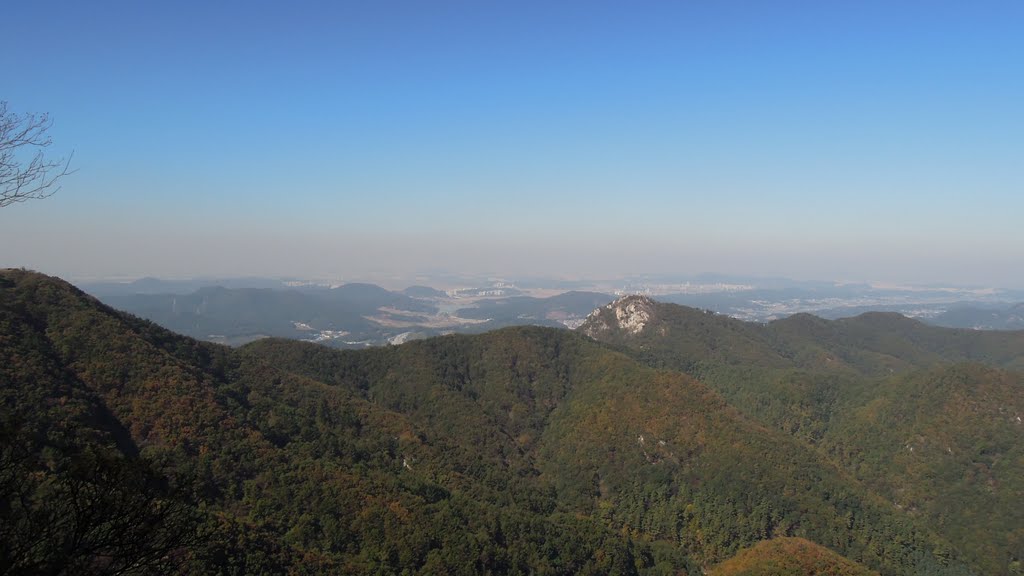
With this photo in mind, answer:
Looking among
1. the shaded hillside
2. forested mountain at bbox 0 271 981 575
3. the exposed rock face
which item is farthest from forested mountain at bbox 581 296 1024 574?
the shaded hillside

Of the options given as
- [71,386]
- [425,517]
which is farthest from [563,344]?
[71,386]

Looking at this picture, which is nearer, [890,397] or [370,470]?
[370,470]

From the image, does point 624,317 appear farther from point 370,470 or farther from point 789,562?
point 370,470

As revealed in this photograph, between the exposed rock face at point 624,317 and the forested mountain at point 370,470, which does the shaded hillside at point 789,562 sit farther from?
the exposed rock face at point 624,317

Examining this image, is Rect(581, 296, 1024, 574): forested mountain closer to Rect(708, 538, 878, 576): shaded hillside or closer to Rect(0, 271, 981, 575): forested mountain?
Rect(0, 271, 981, 575): forested mountain

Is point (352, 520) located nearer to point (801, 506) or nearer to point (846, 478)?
point (801, 506)

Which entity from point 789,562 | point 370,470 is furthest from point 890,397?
point 370,470

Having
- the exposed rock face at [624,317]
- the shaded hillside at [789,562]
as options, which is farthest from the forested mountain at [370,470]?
the exposed rock face at [624,317]
